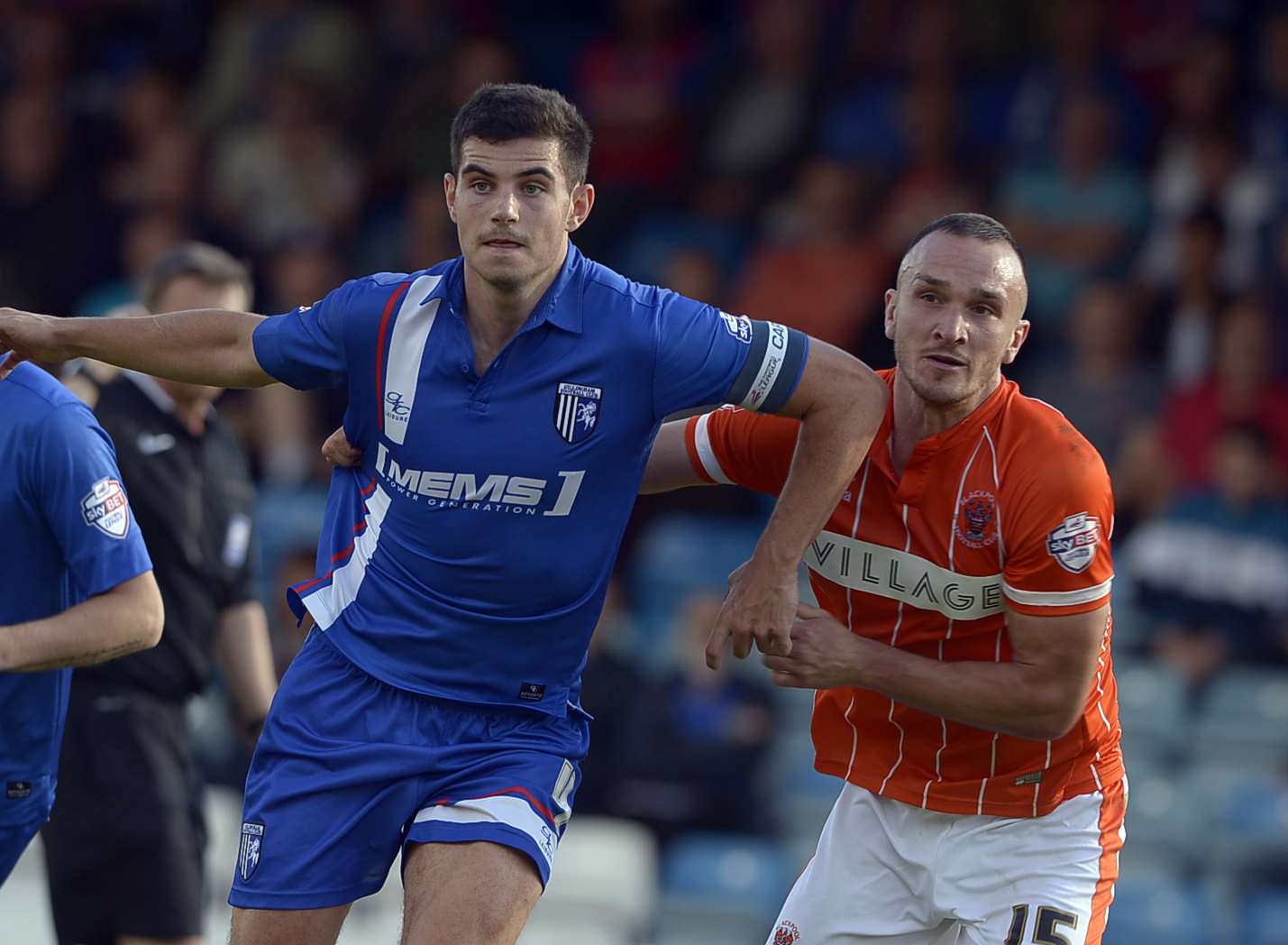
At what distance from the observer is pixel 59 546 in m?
4.47

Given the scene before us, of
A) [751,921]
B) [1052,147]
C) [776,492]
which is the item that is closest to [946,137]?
[1052,147]

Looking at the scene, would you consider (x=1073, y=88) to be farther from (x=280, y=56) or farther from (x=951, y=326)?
(x=951, y=326)

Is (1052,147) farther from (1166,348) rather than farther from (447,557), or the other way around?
(447,557)

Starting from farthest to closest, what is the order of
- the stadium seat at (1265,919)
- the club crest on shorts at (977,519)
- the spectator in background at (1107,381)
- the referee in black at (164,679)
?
the spectator in background at (1107,381)
the stadium seat at (1265,919)
the referee in black at (164,679)
the club crest on shorts at (977,519)

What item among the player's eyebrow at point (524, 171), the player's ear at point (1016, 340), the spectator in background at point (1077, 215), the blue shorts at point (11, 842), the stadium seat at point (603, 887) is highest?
the spectator in background at point (1077, 215)

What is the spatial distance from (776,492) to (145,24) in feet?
32.5

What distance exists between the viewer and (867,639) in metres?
4.28

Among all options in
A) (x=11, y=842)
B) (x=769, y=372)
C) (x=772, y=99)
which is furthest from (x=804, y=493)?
(x=772, y=99)

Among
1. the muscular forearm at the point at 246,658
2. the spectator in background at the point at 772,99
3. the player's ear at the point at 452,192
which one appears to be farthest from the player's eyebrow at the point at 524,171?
the spectator in background at the point at 772,99

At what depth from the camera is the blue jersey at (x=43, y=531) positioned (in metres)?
4.37

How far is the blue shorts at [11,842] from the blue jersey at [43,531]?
0.03m

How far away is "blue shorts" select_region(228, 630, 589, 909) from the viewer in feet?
13.6

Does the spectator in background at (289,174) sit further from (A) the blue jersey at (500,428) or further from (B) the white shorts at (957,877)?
(B) the white shorts at (957,877)

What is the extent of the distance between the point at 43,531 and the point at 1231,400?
19.7 ft
